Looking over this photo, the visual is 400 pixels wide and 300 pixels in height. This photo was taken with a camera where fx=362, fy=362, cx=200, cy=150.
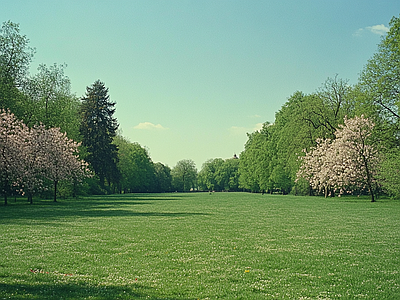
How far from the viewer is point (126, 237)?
57.2 ft

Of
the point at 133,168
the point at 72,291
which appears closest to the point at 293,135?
the point at 133,168

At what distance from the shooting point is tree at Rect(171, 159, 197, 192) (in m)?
195

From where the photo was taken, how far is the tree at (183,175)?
195 m

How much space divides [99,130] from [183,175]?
113 metres

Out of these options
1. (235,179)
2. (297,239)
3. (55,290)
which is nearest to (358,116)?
(297,239)

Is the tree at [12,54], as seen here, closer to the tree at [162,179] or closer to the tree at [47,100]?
the tree at [47,100]

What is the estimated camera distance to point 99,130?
279ft

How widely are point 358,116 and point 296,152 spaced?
56.9 ft

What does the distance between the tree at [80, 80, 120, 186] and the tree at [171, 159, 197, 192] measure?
107 m

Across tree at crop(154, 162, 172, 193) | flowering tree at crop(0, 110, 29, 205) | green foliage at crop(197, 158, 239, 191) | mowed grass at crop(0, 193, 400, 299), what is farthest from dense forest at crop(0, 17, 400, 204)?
green foliage at crop(197, 158, 239, 191)

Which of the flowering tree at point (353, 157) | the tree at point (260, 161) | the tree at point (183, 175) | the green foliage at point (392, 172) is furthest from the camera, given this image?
the tree at point (183, 175)

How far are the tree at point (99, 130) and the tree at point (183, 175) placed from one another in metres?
107

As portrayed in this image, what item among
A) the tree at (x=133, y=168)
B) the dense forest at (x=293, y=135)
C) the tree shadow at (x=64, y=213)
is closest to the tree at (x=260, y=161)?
the dense forest at (x=293, y=135)

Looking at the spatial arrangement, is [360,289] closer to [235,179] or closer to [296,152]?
[296,152]
